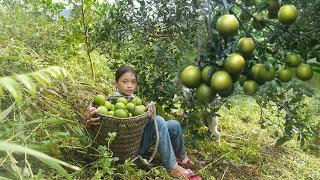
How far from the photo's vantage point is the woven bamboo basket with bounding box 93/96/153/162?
242 cm

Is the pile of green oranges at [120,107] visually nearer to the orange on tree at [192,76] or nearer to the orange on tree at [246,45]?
the orange on tree at [192,76]

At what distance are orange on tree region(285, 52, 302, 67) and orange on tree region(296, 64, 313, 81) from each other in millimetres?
22

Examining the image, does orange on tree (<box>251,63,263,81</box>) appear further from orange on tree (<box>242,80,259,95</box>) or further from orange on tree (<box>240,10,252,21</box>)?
orange on tree (<box>240,10,252,21</box>)

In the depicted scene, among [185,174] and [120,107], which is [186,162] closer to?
[185,174]

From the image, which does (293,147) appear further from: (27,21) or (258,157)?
(27,21)

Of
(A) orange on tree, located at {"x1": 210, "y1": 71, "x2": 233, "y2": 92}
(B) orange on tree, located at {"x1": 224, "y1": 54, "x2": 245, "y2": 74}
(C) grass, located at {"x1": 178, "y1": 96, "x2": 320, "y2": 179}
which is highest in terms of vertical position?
(B) orange on tree, located at {"x1": 224, "y1": 54, "x2": 245, "y2": 74}

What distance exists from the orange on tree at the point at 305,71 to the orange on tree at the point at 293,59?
0.07 ft

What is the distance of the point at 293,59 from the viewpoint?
1.78 meters

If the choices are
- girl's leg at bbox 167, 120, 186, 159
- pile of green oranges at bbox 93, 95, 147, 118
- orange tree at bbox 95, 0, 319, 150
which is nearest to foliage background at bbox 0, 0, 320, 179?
orange tree at bbox 95, 0, 319, 150

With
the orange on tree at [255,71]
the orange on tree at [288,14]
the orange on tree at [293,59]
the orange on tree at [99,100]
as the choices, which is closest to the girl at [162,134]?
the orange on tree at [99,100]

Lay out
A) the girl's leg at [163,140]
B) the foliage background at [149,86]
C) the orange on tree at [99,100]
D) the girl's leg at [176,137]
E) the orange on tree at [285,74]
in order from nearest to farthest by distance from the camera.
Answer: the orange on tree at [285,74] → the foliage background at [149,86] → the orange on tree at [99,100] → the girl's leg at [163,140] → the girl's leg at [176,137]

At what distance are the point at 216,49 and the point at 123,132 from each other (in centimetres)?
92

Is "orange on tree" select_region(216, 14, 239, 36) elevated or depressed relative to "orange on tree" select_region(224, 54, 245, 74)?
elevated

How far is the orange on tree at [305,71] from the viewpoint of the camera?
177 cm
